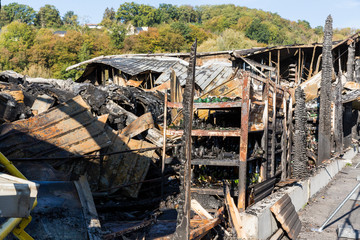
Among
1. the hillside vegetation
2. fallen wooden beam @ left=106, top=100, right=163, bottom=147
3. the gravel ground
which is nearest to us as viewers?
the gravel ground

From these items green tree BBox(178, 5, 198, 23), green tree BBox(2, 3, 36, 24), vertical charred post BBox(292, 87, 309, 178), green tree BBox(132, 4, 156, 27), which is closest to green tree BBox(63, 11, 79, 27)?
green tree BBox(2, 3, 36, 24)

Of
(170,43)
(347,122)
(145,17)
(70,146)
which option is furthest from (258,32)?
(70,146)

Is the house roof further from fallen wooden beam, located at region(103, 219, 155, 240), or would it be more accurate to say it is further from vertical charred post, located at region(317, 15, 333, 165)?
fallen wooden beam, located at region(103, 219, 155, 240)

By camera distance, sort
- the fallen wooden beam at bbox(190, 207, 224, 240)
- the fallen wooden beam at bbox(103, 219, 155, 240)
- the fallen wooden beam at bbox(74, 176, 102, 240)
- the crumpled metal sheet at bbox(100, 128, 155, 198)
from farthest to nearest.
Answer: the crumpled metal sheet at bbox(100, 128, 155, 198) → the fallen wooden beam at bbox(190, 207, 224, 240) → the fallen wooden beam at bbox(103, 219, 155, 240) → the fallen wooden beam at bbox(74, 176, 102, 240)

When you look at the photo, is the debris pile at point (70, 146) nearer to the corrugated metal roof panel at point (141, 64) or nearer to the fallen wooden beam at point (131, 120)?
the fallen wooden beam at point (131, 120)

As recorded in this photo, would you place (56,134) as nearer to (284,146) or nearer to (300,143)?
(284,146)

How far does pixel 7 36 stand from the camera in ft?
181

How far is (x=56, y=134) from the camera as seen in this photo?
6848 millimetres

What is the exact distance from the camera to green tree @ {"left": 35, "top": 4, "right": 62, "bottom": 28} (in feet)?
286

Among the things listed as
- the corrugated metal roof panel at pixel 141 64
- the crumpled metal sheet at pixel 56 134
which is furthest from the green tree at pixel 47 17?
the crumpled metal sheet at pixel 56 134

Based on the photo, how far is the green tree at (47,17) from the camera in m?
87.2

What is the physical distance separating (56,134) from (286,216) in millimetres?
4683

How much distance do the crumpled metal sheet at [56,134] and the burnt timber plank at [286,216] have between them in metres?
3.55

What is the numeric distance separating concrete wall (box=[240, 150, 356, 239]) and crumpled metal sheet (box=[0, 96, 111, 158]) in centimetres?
320
